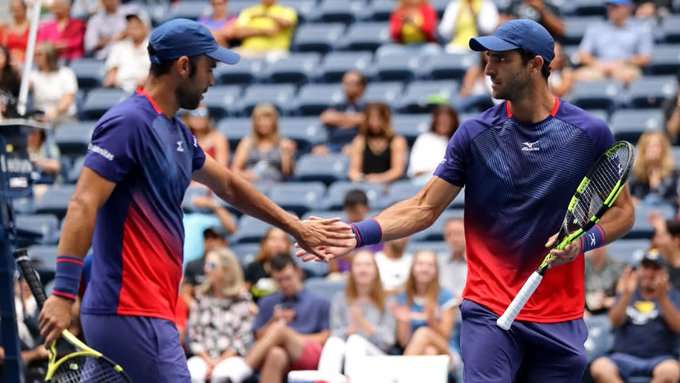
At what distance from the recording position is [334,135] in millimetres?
13273

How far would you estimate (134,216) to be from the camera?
5.66 meters

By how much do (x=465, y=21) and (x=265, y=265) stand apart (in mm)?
4273

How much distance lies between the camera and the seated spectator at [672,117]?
39.6 feet

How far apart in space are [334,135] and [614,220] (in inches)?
286

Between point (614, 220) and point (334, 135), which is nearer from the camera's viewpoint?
point (614, 220)

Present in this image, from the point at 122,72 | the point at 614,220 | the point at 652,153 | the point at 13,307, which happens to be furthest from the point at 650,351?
the point at 122,72

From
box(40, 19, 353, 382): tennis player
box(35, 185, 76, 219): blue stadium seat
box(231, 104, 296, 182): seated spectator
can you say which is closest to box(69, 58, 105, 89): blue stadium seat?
box(35, 185, 76, 219): blue stadium seat

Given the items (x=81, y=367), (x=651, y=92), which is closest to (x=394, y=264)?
(x=651, y=92)

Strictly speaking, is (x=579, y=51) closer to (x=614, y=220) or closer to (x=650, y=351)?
(x=650, y=351)

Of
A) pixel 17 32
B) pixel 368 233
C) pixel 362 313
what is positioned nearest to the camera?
pixel 368 233

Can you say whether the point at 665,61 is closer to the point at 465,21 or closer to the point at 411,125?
the point at 465,21

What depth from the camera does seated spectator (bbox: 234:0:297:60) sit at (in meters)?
14.6

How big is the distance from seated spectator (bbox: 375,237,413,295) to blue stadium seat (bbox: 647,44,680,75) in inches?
158

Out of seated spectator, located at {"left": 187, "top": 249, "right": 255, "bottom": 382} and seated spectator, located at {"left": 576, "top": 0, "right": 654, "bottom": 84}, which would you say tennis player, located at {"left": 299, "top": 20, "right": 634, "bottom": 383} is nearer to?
seated spectator, located at {"left": 187, "top": 249, "right": 255, "bottom": 382}
